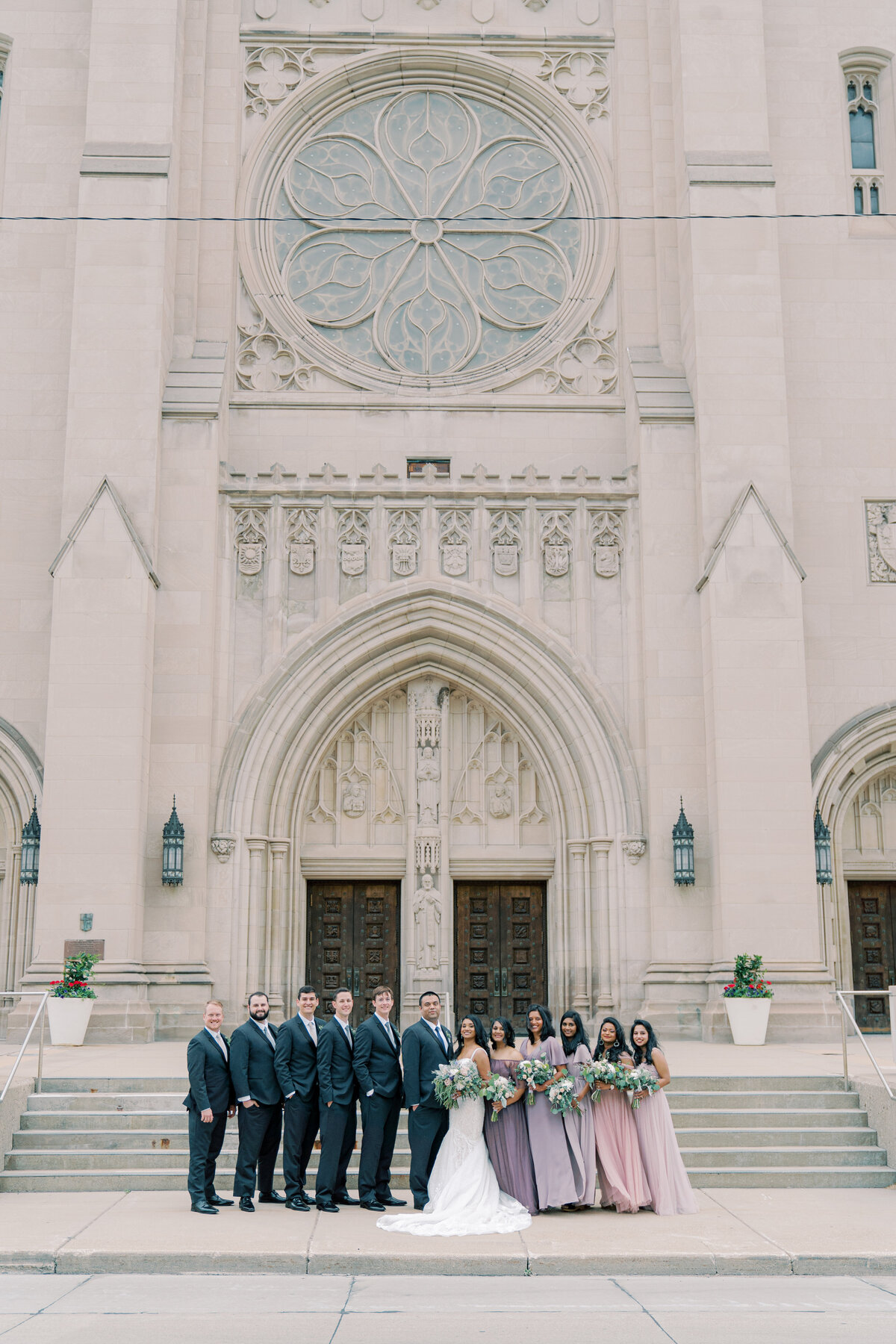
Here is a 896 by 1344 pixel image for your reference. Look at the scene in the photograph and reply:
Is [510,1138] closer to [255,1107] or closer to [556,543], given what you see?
[255,1107]

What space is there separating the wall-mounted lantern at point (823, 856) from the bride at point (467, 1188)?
845cm

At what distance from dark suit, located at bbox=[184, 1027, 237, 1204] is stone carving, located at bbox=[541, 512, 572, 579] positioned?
9502 mm

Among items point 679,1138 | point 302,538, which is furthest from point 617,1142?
point 302,538

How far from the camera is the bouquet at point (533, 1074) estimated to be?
30.8ft

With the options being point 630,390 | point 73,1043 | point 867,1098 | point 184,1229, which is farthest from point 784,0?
point 184,1229

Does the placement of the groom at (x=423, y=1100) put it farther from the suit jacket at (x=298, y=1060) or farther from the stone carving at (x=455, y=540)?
the stone carving at (x=455, y=540)

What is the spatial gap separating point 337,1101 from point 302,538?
937 centimetres

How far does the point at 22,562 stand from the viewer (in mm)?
17594

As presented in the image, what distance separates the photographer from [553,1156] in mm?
9312

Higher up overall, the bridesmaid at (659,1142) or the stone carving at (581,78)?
the stone carving at (581,78)

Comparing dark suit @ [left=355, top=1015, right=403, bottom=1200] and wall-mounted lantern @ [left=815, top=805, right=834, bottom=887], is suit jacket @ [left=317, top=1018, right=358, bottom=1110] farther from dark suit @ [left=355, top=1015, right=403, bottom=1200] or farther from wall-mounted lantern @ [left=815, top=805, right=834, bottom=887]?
wall-mounted lantern @ [left=815, top=805, right=834, bottom=887]

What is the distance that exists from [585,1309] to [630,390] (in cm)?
1349

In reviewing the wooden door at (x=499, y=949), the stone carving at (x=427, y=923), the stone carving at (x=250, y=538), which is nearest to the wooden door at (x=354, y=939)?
the stone carving at (x=427, y=923)

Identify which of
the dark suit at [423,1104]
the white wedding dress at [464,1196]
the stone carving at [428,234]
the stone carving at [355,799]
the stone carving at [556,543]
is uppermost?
the stone carving at [428,234]
